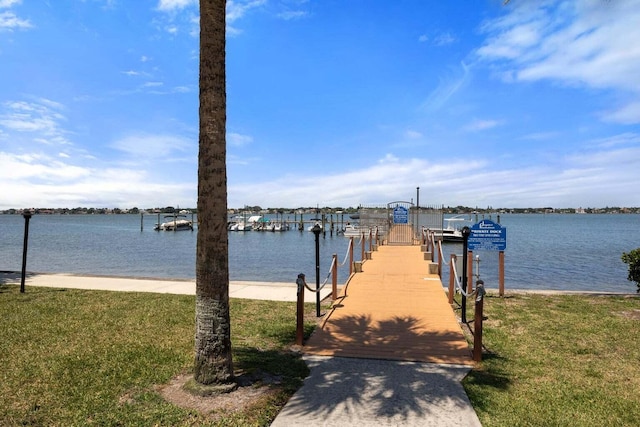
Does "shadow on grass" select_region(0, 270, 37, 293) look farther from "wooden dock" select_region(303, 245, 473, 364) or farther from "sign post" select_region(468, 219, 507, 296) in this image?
"sign post" select_region(468, 219, 507, 296)

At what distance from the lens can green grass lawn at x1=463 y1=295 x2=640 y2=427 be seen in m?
4.86

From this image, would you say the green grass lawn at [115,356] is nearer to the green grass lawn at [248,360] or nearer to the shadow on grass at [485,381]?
the green grass lawn at [248,360]

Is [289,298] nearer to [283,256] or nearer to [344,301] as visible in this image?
[344,301]

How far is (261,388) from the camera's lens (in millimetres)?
5492

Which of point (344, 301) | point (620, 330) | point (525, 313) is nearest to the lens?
point (620, 330)

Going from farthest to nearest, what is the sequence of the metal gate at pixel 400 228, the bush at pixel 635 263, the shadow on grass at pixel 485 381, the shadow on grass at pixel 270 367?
the metal gate at pixel 400 228
the bush at pixel 635 263
the shadow on grass at pixel 270 367
the shadow on grass at pixel 485 381

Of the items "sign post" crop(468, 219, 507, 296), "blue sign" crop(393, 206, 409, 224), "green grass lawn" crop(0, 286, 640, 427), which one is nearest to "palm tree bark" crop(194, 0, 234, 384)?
"green grass lawn" crop(0, 286, 640, 427)

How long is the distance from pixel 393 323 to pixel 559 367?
10.5ft

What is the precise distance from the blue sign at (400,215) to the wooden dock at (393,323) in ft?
44.6

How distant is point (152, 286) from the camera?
544 inches

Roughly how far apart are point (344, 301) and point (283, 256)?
89.2 feet

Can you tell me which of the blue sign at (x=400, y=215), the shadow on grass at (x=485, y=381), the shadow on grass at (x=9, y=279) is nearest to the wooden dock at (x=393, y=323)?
the shadow on grass at (x=485, y=381)

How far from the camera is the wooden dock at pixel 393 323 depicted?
7082mm

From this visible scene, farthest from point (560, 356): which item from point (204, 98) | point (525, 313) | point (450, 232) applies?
point (450, 232)
